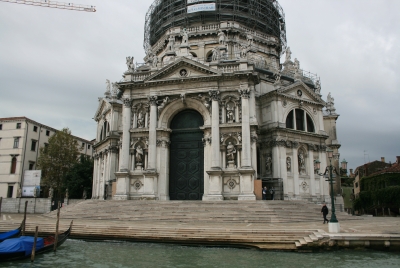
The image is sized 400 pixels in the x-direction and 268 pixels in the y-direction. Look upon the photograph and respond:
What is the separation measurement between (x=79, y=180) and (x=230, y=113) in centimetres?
2199

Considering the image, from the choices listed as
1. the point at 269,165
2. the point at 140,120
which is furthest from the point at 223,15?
the point at 269,165

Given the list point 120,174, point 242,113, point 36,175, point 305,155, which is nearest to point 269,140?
point 305,155

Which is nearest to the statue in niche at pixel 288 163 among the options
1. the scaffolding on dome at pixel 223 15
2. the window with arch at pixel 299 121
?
the window with arch at pixel 299 121

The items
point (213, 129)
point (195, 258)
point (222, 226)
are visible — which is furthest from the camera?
point (213, 129)

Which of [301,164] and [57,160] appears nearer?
[301,164]

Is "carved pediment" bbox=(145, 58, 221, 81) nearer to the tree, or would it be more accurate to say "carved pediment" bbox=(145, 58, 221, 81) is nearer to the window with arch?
the window with arch

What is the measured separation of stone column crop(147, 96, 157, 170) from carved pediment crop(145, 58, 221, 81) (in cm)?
172

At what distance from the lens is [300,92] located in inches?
1238

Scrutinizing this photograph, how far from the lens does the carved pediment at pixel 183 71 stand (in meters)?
26.0

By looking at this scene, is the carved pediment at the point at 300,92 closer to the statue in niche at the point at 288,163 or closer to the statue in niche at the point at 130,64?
the statue in niche at the point at 288,163

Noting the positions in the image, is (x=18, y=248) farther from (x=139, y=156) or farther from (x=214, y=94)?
(x=214, y=94)

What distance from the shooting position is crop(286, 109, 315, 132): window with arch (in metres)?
30.7

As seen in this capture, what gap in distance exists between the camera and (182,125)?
2736cm

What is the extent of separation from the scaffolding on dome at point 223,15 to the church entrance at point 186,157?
465 inches
